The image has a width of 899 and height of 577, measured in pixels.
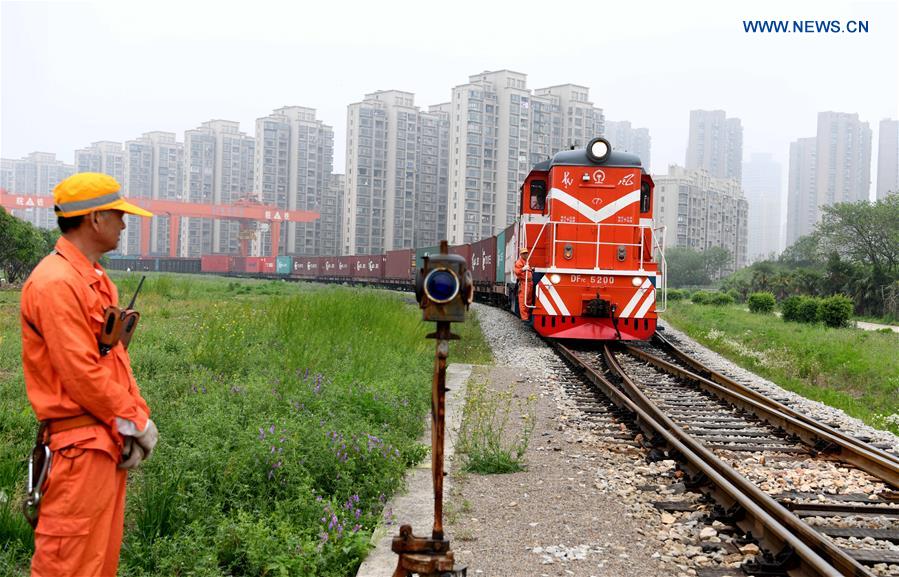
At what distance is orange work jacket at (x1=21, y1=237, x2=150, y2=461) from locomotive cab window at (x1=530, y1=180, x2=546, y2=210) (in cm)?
1197

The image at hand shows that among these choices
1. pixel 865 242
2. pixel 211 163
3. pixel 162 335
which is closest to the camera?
pixel 162 335

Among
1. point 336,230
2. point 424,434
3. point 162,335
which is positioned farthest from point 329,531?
point 336,230

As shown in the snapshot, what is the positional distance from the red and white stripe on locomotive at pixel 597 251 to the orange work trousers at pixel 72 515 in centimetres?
1065

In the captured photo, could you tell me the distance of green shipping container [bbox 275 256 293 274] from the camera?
58594mm

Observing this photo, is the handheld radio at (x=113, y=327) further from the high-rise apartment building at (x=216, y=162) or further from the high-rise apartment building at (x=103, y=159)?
the high-rise apartment building at (x=103, y=159)

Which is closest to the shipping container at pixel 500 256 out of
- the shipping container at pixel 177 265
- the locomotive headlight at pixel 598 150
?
the locomotive headlight at pixel 598 150

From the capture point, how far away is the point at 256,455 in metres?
4.67

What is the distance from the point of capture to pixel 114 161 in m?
119

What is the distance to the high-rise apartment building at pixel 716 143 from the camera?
15612cm

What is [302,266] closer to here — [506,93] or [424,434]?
[506,93]

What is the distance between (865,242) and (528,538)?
49.5m

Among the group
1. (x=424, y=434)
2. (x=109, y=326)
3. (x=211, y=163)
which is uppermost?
(x=211, y=163)

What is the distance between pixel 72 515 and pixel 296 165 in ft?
325

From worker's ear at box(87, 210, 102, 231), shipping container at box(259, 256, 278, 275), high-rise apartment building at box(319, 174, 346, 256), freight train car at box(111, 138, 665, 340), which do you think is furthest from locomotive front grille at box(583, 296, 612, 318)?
high-rise apartment building at box(319, 174, 346, 256)
